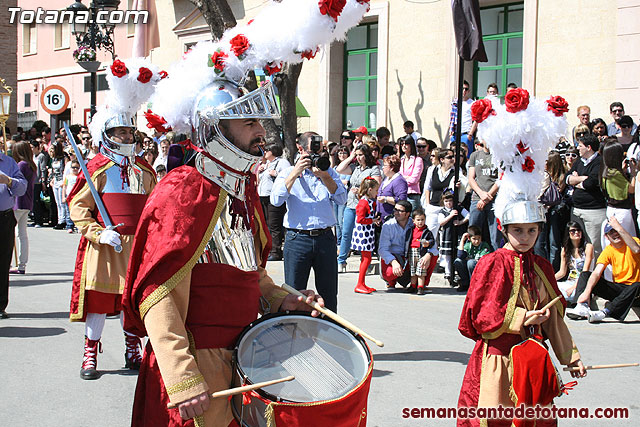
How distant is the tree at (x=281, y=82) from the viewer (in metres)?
14.8

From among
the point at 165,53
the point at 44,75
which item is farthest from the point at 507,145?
the point at 44,75

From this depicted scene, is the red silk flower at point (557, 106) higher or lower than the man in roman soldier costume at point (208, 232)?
higher

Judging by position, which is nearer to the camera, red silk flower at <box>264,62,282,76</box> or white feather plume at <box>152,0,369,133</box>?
white feather plume at <box>152,0,369,133</box>

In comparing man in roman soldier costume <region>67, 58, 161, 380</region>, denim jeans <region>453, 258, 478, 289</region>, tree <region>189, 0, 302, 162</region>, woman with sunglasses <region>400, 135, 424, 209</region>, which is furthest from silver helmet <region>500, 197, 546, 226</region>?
tree <region>189, 0, 302, 162</region>

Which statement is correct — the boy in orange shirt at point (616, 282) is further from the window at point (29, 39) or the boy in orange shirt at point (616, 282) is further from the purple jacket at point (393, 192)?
the window at point (29, 39)

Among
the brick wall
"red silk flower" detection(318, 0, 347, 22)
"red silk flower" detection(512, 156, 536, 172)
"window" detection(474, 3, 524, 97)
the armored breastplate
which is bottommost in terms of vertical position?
the armored breastplate

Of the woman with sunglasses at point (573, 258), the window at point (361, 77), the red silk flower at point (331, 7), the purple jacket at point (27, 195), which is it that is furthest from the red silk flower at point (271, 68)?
the window at point (361, 77)

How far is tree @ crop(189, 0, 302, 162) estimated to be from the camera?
14766mm

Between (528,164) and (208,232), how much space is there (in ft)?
6.83

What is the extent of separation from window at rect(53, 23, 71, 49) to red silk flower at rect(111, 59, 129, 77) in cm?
2945

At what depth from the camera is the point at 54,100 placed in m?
17.8

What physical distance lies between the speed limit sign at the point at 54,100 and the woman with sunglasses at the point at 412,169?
8.81 metres

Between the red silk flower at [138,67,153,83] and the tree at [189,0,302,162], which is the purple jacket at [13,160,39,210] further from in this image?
the red silk flower at [138,67,153,83]

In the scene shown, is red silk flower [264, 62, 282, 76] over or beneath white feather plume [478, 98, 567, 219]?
over
